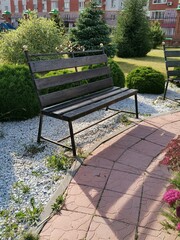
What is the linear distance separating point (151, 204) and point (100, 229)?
21.5 inches

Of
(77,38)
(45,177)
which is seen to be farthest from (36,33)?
(45,177)

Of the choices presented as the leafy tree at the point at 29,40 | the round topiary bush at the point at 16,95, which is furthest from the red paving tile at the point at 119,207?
the leafy tree at the point at 29,40

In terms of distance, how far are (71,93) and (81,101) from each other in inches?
7.2

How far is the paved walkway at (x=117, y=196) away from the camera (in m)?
2.01

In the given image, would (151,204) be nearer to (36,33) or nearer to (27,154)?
(27,154)

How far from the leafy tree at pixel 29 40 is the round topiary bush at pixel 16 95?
449 centimetres

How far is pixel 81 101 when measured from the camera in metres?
3.55

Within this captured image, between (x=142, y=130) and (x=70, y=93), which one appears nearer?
(x=70, y=93)

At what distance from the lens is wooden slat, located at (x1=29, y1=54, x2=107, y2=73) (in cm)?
313

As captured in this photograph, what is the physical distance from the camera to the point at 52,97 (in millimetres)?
3289

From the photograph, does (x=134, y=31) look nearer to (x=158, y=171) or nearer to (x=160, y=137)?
(x=160, y=137)

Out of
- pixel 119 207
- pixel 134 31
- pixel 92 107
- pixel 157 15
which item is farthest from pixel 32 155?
pixel 157 15

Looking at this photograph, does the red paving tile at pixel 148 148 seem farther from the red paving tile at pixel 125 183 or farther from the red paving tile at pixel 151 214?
the red paving tile at pixel 151 214

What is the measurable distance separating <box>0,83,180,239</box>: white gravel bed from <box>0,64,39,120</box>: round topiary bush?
15 centimetres
